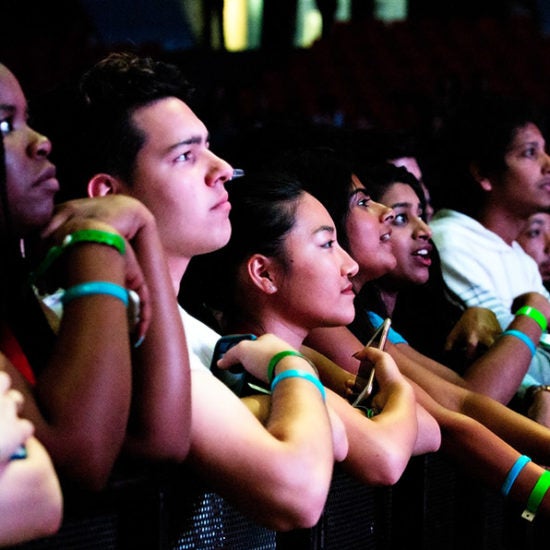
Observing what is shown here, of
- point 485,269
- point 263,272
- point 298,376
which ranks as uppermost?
point 298,376

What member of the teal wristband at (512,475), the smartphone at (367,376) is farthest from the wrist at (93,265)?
the teal wristband at (512,475)

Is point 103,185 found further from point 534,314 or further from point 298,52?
point 298,52

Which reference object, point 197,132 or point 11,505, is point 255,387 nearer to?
point 197,132

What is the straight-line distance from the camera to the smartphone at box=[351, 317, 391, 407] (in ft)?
6.06

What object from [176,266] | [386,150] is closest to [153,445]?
[176,266]

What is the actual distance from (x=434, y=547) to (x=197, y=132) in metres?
0.93

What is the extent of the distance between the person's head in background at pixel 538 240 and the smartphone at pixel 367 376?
67.2 inches

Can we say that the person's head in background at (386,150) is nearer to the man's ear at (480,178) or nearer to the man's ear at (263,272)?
the man's ear at (480,178)

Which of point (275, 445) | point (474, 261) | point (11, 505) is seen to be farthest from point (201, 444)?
point (474, 261)

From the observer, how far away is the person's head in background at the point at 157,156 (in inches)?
68.4

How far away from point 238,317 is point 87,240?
0.82 m

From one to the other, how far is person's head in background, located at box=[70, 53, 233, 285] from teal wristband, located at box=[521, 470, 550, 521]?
0.82m

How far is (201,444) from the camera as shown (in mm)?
1342

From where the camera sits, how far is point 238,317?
2.02 meters
